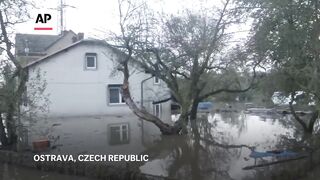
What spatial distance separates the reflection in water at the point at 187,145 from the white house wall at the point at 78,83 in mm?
5105

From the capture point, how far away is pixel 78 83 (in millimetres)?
31719

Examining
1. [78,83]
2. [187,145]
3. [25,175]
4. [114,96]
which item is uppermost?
[78,83]

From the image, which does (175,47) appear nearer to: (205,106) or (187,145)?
(187,145)

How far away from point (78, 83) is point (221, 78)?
39.4 feet

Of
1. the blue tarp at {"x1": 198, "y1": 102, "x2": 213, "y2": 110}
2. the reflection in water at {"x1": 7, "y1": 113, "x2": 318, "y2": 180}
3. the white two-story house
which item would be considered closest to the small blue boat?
the blue tarp at {"x1": 198, "y1": 102, "x2": 213, "y2": 110}

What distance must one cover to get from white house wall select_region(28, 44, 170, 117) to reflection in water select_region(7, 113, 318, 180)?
5105mm

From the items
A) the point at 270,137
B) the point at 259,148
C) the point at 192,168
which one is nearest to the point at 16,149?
the point at 192,168

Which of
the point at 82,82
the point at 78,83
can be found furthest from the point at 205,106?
the point at 78,83

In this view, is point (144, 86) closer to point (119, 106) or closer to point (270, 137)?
point (119, 106)

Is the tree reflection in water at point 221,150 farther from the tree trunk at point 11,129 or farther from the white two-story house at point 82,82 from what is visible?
the white two-story house at point 82,82

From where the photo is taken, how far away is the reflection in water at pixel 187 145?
40.9 ft

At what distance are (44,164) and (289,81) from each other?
12.1 meters

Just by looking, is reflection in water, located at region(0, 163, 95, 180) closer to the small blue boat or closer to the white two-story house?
the white two-story house

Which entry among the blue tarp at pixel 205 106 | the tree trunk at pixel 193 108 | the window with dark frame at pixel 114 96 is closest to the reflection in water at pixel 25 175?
the tree trunk at pixel 193 108
